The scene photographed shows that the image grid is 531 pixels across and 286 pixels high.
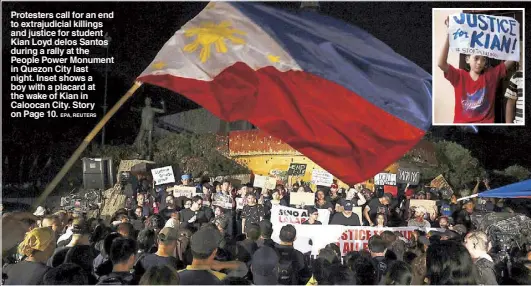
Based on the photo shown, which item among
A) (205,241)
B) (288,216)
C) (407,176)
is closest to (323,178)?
(407,176)

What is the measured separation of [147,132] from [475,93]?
19.0 feet

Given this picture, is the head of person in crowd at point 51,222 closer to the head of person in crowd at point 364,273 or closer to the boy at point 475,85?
the head of person in crowd at point 364,273

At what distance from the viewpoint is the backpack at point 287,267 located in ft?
19.3

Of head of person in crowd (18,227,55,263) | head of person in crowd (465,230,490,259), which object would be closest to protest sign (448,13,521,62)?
head of person in crowd (465,230,490,259)

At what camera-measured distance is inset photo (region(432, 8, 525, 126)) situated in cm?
995

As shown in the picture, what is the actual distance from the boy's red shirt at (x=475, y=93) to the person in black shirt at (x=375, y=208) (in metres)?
1.79

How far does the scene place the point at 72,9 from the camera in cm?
977

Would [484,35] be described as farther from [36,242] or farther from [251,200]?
[36,242]

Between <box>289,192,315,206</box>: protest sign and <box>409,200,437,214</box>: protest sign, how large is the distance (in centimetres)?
175

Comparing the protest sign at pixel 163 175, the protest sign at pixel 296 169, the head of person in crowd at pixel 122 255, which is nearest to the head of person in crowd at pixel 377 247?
the head of person in crowd at pixel 122 255

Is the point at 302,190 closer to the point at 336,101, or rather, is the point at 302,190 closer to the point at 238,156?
the point at 238,156

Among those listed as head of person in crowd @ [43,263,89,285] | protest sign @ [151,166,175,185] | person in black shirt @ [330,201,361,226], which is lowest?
person in black shirt @ [330,201,361,226]

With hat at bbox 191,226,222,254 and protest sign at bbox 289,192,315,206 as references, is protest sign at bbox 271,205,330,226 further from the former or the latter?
hat at bbox 191,226,222,254

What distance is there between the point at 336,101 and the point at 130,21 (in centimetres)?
669
